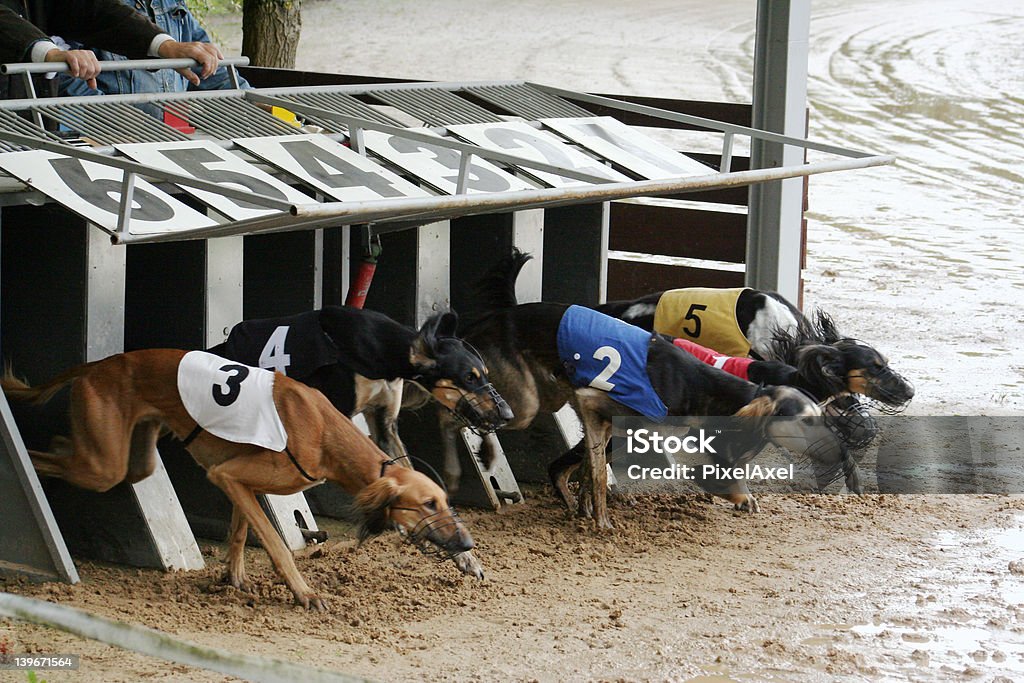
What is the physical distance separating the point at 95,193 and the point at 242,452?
0.93 metres

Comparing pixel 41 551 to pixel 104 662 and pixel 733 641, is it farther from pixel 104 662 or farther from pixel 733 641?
pixel 733 641

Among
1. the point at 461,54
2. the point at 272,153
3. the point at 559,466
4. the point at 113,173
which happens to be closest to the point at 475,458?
the point at 559,466

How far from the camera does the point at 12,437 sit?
4453mm

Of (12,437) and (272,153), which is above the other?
(272,153)

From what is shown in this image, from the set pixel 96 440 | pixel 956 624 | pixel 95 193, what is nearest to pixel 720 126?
pixel 956 624

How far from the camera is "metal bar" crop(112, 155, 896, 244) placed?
3.98 metres

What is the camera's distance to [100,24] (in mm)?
5805

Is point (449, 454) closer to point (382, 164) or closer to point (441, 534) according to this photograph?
point (382, 164)

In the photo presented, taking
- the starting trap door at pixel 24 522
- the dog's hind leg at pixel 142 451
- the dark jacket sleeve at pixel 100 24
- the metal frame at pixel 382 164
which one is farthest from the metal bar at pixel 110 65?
the dog's hind leg at pixel 142 451

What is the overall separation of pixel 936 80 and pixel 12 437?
21224mm

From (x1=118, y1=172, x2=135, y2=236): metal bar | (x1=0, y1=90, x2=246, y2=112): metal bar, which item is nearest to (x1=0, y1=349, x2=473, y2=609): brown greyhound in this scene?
(x1=118, y1=172, x2=135, y2=236): metal bar

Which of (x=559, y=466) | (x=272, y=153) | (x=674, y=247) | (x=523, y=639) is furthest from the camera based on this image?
(x=674, y=247)

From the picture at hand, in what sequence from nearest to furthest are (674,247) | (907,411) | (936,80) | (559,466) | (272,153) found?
1. (272,153)
2. (559,466)
3. (907,411)
4. (674,247)
5. (936,80)

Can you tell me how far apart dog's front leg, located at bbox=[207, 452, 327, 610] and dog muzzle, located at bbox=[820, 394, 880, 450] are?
6.15 feet
